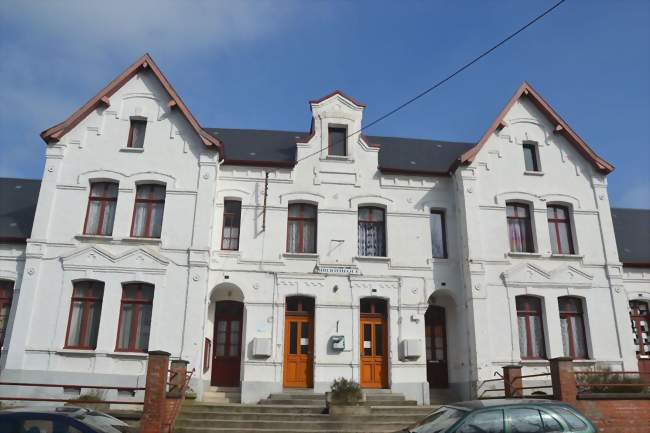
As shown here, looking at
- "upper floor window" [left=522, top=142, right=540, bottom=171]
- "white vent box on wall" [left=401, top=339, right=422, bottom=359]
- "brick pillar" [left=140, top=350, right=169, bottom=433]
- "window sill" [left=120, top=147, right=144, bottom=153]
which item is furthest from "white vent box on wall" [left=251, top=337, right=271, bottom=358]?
"upper floor window" [left=522, top=142, right=540, bottom=171]

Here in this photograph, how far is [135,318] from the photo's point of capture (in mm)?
16125

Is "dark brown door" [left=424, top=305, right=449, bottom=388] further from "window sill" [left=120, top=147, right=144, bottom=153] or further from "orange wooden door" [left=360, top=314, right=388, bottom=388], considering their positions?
"window sill" [left=120, top=147, right=144, bottom=153]

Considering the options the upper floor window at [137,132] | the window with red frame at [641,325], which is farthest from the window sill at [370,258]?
the window with red frame at [641,325]

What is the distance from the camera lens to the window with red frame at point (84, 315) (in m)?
15.9

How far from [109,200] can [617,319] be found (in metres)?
17.9

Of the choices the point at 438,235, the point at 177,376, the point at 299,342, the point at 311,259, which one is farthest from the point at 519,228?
the point at 177,376

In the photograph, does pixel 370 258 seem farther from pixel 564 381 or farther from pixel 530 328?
pixel 564 381

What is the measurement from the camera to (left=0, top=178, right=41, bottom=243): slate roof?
17.5 meters

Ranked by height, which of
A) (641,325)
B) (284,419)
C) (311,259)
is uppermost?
(311,259)

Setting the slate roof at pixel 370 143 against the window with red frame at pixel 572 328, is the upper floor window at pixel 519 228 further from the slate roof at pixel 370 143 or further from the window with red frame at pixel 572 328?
the slate roof at pixel 370 143

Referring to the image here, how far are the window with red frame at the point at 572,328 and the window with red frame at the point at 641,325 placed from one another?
139 inches

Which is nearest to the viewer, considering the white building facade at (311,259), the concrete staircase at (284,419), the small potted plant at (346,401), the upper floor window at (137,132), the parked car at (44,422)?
the parked car at (44,422)

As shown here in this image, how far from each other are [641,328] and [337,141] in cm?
1371

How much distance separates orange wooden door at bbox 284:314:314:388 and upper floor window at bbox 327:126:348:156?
20.5ft
